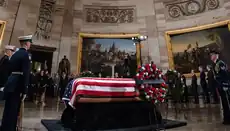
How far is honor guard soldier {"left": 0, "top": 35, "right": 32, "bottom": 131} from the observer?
3.12 meters

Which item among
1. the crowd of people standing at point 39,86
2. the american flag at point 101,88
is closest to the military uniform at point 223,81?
the american flag at point 101,88

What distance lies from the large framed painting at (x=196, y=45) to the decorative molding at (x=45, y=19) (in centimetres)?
880

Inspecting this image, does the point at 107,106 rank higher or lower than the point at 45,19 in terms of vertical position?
lower

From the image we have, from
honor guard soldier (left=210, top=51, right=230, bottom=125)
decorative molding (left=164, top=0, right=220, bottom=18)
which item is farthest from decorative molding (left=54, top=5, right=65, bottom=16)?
honor guard soldier (left=210, top=51, right=230, bottom=125)

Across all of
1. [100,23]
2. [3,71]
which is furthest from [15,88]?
[100,23]

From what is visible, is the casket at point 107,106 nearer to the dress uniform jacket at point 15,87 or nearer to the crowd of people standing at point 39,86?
the dress uniform jacket at point 15,87

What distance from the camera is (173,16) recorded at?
1349cm

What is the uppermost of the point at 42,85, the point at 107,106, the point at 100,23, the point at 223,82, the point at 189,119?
the point at 100,23

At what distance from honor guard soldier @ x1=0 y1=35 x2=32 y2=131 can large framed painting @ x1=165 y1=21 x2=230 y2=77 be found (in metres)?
10.9

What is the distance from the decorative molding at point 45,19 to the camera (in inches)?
495

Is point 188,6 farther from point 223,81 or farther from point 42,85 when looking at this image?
point 42,85

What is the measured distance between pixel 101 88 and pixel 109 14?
11.8 metres

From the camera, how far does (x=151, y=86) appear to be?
11.9 ft

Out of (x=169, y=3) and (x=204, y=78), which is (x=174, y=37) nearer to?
(x=169, y=3)
